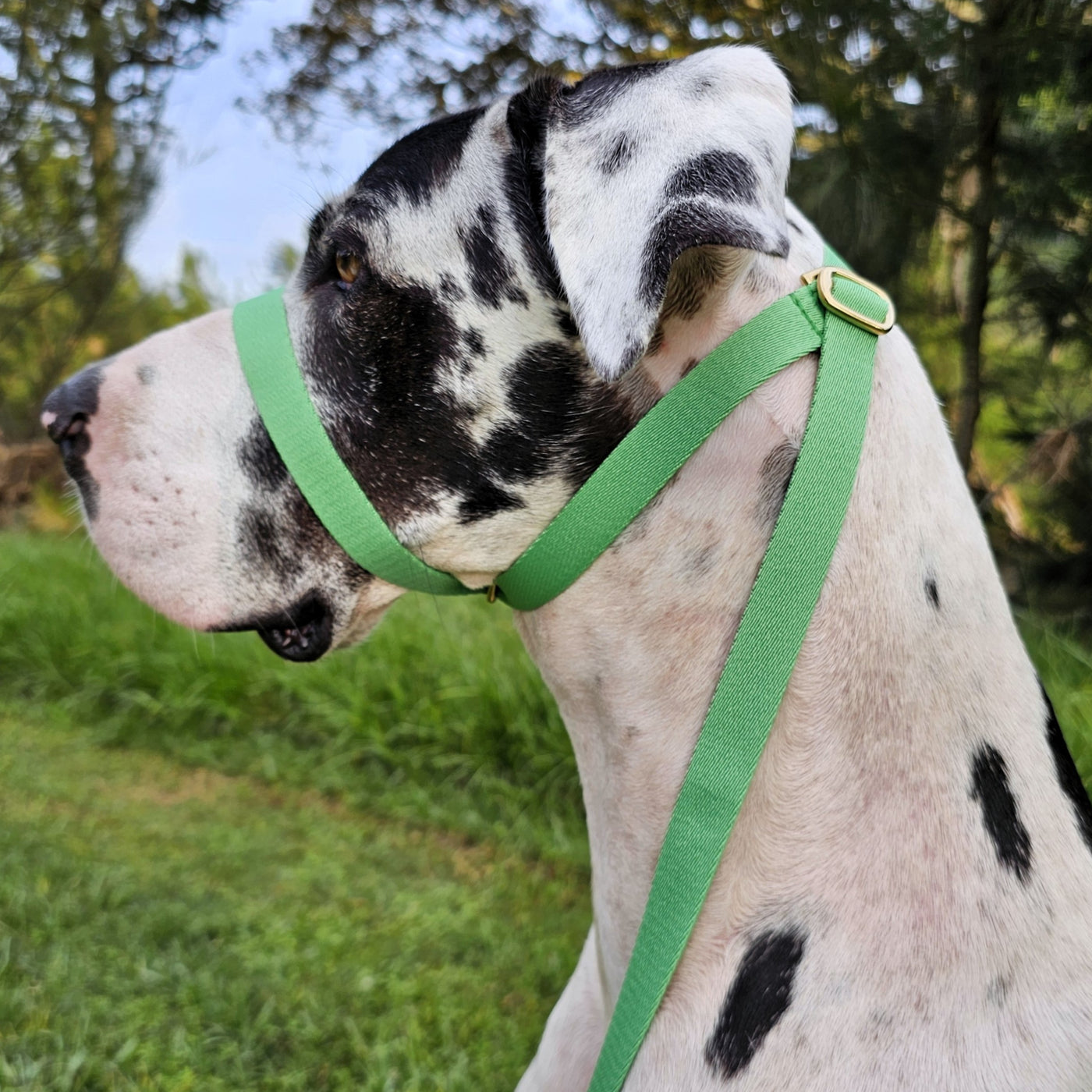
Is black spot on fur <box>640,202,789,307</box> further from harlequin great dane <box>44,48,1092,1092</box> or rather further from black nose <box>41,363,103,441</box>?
black nose <box>41,363,103,441</box>

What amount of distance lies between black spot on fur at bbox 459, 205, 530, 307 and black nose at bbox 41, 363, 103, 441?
727 millimetres

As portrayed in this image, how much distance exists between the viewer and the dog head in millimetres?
1619

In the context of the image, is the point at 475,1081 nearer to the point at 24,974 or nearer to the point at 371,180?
the point at 24,974

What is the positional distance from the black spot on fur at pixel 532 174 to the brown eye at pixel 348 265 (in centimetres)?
30


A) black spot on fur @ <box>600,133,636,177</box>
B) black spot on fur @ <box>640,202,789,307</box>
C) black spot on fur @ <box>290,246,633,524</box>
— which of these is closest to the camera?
black spot on fur @ <box>640,202,789,307</box>

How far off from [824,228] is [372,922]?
10.7ft

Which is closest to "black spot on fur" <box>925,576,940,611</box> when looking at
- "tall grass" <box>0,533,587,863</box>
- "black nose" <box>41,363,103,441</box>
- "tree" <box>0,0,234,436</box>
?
"black nose" <box>41,363,103,441</box>

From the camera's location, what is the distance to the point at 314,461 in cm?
172

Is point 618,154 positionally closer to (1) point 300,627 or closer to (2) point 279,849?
(1) point 300,627

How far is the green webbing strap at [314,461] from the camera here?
1.72 m

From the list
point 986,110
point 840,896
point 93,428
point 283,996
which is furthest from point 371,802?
point 986,110

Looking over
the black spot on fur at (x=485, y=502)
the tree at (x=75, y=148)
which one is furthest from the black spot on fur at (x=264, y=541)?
the tree at (x=75, y=148)

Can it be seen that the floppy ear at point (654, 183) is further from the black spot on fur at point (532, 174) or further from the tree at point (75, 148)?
the tree at point (75, 148)

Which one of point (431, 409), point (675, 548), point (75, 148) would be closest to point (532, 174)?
point (431, 409)
